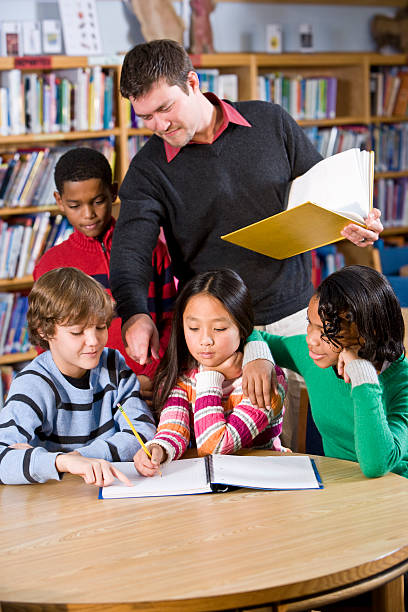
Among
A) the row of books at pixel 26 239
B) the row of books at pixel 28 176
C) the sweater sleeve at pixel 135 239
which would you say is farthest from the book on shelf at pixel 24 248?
the sweater sleeve at pixel 135 239

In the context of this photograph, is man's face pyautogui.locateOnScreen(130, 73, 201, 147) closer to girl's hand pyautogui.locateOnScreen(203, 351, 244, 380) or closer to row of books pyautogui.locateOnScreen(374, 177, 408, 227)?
girl's hand pyautogui.locateOnScreen(203, 351, 244, 380)

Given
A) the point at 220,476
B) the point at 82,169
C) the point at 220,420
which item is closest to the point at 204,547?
the point at 220,476

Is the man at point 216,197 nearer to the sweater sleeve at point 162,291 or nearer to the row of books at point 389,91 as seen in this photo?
the sweater sleeve at point 162,291

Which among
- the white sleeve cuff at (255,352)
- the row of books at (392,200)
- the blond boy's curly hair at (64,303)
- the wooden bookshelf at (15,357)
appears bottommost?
the wooden bookshelf at (15,357)

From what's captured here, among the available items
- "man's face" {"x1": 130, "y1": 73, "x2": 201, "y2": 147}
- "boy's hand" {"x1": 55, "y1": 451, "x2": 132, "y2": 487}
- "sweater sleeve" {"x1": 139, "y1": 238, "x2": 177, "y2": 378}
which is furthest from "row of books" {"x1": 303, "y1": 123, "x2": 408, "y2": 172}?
"boy's hand" {"x1": 55, "y1": 451, "x2": 132, "y2": 487}

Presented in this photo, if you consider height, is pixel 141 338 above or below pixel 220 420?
above

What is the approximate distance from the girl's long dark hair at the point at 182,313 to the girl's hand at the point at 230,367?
0.03 m

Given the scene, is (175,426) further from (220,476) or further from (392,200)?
(392,200)

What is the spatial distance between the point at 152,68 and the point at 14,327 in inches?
87.3

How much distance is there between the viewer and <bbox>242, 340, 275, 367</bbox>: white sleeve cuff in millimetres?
1679

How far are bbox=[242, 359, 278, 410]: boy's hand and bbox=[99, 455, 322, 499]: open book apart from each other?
0.40 feet

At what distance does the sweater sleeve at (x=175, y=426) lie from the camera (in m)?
1.60

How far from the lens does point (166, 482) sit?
57.7 inches

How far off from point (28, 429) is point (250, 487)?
0.49 metres
